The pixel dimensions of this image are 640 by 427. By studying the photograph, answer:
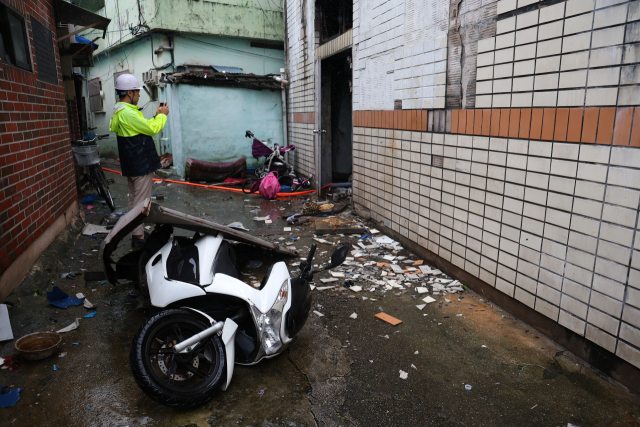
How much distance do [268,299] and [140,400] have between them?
98 cm

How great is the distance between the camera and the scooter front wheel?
91.2 inches

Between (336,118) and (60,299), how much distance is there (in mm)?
7564

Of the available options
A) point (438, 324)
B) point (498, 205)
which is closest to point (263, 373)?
point (438, 324)

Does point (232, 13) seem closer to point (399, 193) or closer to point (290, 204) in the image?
point (290, 204)

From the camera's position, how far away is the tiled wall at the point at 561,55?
8.08ft

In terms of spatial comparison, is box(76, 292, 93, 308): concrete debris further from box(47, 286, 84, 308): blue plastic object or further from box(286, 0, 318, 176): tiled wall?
box(286, 0, 318, 176): tiled wall

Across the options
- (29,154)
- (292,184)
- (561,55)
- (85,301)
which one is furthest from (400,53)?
(292,184)

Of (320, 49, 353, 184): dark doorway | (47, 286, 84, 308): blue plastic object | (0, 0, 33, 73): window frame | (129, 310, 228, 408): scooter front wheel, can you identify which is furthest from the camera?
(320, 49, 353, 184): dark doorway

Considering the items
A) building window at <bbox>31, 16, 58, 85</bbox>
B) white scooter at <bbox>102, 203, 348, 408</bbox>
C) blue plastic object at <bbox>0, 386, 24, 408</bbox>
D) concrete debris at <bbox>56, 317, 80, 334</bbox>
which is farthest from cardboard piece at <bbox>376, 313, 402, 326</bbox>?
building window at <bbox>31, 16, 58, 85</bbox>

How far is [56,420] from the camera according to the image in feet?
7.72

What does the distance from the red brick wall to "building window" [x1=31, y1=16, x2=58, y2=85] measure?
0.36 feet

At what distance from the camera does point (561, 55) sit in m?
2.88

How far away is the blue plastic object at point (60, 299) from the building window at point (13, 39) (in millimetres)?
2132

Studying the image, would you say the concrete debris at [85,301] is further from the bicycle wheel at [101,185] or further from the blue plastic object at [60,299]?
the bicycle wheel at [101,185]
